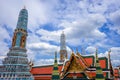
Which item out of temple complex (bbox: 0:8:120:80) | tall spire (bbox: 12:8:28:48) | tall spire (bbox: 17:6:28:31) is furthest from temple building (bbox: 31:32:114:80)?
tall spire (bbox: 17:6:28:31)

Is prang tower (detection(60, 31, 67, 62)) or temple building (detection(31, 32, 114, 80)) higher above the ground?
prang tower (detection(60, 31, 67, 62))

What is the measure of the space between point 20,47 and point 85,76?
26.7 meters

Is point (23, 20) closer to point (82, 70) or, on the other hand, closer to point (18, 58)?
point (18, 58)

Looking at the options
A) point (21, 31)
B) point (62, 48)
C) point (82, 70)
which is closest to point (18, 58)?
point (21, 31)

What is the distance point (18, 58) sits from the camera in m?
38.9

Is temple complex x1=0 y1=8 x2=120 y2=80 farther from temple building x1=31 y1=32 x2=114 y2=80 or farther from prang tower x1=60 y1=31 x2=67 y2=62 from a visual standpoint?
prang tower x1=60 y1=31 x2=67 y2=62

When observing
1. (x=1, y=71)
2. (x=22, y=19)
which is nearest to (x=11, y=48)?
(x=1, y=71)

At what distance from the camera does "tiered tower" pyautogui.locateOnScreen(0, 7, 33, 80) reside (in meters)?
37.3

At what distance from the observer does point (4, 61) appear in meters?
40.1

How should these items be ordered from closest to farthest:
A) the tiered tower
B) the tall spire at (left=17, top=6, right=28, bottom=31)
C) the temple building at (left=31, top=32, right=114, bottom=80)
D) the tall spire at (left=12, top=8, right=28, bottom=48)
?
the temple building at (left=31, top=32, right=114, bottom=80), the tiered tower, the tall spire at (left=12, top=8, right=28, bottom=48), the tall spire at (left=17, top=6, right=28, bottom=31)

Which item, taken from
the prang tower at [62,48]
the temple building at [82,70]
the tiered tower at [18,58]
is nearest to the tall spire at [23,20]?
the tiered tower at [18,58]

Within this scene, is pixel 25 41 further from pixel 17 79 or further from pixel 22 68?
pixel 17 79

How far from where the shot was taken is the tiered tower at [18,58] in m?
37.3

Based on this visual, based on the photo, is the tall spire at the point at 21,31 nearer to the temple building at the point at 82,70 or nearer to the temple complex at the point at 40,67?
the temple complex at the point at 40,67
